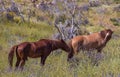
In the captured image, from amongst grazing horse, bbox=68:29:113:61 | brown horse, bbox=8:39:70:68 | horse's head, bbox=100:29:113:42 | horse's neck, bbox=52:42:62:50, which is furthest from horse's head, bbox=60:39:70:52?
horse's head, bbox=100:29:113:42

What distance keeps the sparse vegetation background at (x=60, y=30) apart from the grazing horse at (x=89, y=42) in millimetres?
299

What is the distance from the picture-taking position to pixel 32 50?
27.9ft

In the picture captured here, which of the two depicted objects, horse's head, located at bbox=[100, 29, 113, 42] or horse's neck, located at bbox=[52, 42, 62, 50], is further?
horse's head, located at bbox=[100, 29, 113, 42]

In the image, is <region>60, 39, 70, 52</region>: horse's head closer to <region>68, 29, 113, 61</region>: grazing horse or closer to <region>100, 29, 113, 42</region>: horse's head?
<region>68, 29, 113, 61</region>: grazing horse

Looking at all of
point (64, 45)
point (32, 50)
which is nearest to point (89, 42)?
point (64, 45)

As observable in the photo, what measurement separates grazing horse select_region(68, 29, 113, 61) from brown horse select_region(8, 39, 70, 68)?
41.3 inches

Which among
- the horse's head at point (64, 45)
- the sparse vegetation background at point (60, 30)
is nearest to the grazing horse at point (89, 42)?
the sparse vegetation background at point (60, 30)

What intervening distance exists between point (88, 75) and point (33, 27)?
13.1 m

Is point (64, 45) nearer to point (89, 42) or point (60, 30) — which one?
point (89, 42)

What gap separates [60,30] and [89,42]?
429 centimetres

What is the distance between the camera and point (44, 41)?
29.7 feet

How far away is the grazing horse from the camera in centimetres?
1076

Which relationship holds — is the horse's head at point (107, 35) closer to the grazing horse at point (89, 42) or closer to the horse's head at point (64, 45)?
the grazing horse at point (89, 42)

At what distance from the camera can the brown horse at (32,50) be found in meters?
8.09
